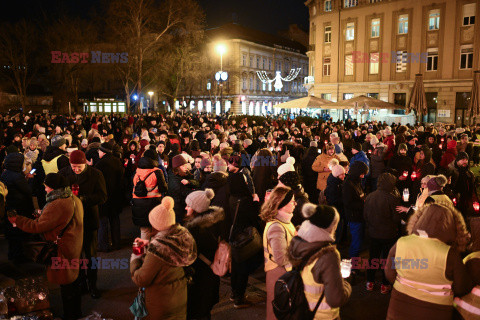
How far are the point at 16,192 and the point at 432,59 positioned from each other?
35.2 m

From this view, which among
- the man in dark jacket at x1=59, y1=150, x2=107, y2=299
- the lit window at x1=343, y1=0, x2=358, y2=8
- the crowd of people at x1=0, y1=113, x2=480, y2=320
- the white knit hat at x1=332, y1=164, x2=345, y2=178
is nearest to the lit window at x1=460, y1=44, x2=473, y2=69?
the lit window at x1=343, y1=0, x2=358, y2=8

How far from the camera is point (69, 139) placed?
9367 millimetres

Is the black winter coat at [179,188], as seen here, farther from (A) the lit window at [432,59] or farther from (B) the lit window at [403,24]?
(B) the lit window at [403,24]

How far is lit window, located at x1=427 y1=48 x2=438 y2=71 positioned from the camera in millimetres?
33906

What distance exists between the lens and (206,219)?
3896 millimetres

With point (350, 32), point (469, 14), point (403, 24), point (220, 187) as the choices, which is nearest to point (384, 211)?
point (220, 187)

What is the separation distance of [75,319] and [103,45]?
110ft

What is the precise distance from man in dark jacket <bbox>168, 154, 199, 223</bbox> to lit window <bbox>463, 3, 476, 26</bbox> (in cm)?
3352

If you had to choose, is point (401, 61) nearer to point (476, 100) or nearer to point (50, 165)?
point (476, 100)

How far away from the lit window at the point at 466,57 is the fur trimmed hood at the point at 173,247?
35.3 meters

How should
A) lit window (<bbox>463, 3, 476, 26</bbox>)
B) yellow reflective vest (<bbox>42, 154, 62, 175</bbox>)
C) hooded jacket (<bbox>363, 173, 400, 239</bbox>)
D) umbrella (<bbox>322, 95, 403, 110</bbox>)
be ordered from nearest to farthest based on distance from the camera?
1. hooded jacket (<bbox>363, 173, 400, 239</bbox>)
2. yellow reflective vest (<bbox>42, 154, 62, 175</bbox>)
3. umbrella (<bbox>322, 95, 403, 110</bbox>)
4. lit window (<bbox>463, 3, 476, 26</bbox>)

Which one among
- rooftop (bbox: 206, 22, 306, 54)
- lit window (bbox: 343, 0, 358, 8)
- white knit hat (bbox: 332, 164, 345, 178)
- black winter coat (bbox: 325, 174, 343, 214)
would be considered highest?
rooftop (bbox: 206, 22, 306, 54)

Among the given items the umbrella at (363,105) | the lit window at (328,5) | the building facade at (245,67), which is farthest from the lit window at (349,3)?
the umbrella at (363,105)

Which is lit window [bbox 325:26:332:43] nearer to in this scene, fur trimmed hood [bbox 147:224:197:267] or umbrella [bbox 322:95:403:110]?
umbrella [bbox 322:95:403:110]
